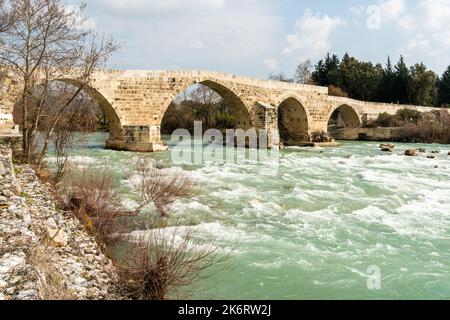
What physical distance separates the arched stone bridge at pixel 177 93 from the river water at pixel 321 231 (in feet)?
17.3

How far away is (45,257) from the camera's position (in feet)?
11.4

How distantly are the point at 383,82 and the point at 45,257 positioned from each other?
4786 centimetres

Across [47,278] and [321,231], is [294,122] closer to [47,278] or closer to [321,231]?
[321,231]

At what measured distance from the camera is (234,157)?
1822 centimetres

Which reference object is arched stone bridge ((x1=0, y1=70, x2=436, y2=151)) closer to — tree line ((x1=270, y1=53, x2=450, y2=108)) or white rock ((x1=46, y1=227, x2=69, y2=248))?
white rock ((x1=46, y1=227, x2=69, y2=248))

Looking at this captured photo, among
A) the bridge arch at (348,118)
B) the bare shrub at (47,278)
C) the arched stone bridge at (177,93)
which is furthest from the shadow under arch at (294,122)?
the bare shrub at (47,278)

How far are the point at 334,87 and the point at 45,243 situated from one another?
1825 inches

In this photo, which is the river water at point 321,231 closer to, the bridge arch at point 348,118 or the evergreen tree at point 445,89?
the bridge arch at point 348,118

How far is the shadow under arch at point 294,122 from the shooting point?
1089 inches

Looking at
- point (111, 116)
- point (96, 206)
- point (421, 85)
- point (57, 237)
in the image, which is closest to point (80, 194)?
point (96, 206)

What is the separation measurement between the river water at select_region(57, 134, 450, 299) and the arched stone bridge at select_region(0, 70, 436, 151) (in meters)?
5.27

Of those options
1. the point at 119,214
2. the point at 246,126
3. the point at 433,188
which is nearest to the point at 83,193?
the point at 119,214

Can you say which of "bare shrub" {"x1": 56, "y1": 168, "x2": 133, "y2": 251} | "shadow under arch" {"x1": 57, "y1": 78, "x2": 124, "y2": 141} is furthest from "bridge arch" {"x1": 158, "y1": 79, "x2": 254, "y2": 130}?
"bare shrub" {"x1": 56, "y1": 168, "x2": 133, "y2": 251}

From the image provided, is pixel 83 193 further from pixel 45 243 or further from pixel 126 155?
pixel 126 155
